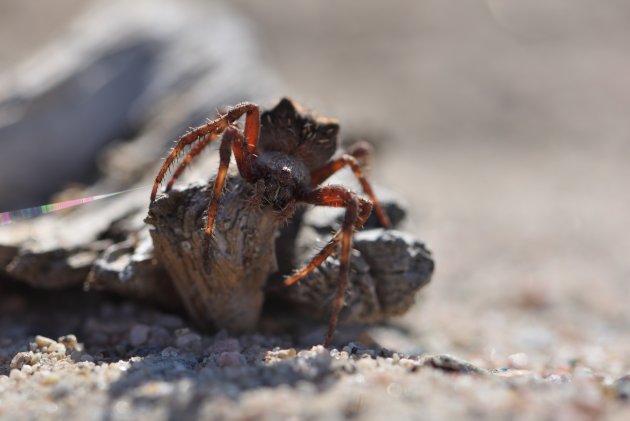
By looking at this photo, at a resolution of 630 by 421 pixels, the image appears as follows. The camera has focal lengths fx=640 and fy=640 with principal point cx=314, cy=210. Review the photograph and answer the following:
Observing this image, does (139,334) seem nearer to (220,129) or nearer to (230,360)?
(230,360)

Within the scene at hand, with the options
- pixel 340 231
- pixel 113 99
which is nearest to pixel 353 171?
pixel 340 231

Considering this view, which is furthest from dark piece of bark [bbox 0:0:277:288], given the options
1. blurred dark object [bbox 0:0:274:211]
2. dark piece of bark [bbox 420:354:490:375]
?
dark piece of bark [bbox 420:354:490:375]

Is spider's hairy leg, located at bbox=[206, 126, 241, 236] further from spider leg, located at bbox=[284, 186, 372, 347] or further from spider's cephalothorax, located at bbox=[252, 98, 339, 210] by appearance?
spider leg, located at bbox=[284, 186, 372, 347]

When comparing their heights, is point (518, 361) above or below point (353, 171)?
below

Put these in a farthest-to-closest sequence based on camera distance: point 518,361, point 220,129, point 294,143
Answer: point 294,143 < point 518,361 < point 220,129

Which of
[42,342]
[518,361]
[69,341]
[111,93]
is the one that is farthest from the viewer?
[111,93]

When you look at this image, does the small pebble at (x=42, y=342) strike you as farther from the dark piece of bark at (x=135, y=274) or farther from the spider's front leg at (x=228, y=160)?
the spider's front leg at (x=228, y=160)

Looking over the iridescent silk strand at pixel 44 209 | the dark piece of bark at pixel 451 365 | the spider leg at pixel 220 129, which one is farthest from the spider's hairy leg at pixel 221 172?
the iridescent silk strand at pixel 44 209
